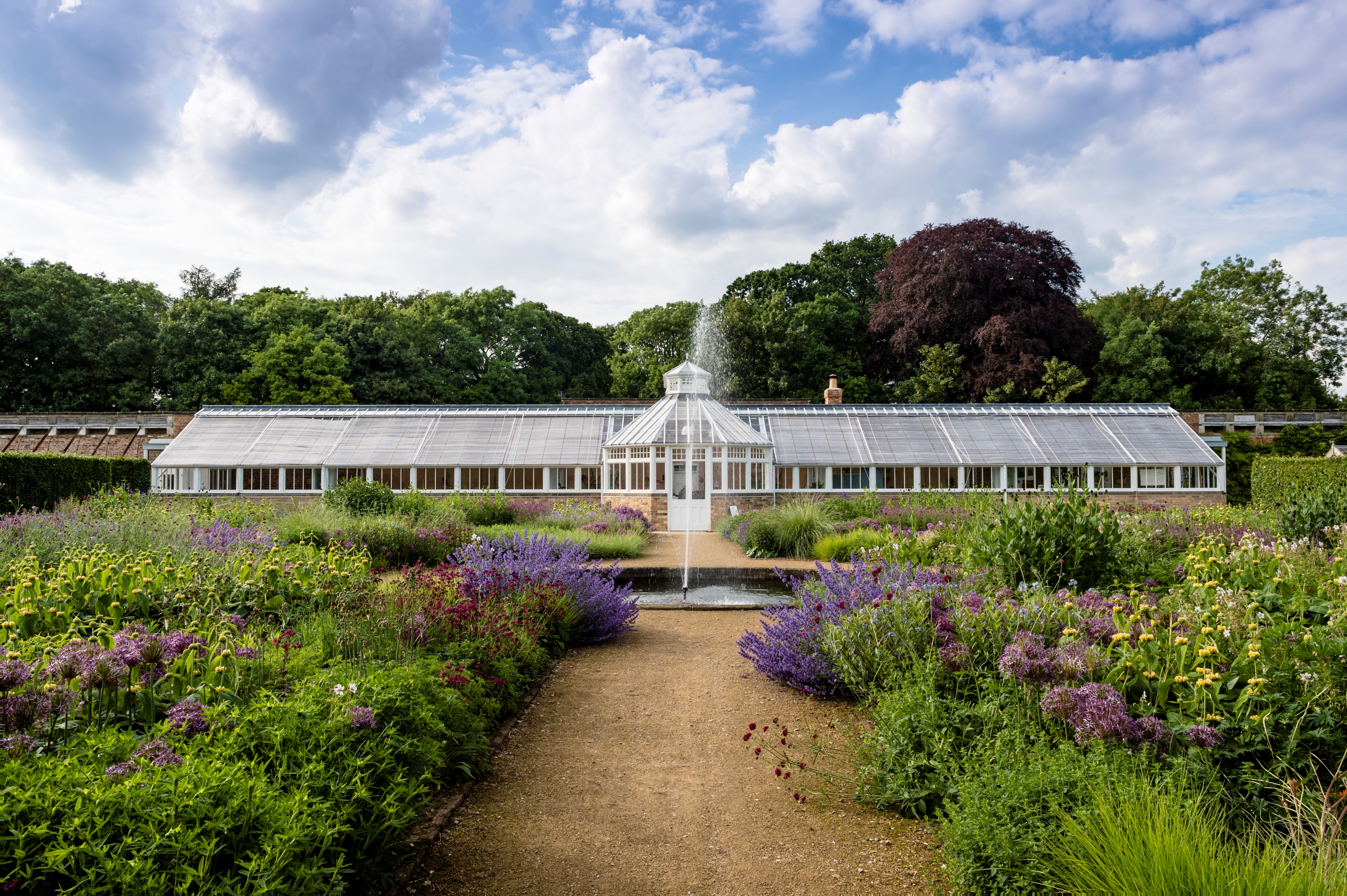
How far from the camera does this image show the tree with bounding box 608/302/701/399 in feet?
100

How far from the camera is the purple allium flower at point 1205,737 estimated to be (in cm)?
283

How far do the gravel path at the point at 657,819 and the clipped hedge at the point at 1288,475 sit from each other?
13.8 meters

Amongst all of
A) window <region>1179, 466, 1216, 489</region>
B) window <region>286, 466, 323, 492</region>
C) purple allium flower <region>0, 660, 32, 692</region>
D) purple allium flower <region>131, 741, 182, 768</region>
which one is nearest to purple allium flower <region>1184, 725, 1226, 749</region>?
purple allium flower <region>131, 741, 182, 768</region>

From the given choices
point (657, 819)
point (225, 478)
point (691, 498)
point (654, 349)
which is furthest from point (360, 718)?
point (654, 349)

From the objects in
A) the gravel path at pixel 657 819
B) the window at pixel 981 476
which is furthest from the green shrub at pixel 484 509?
the window at pixel 981 476

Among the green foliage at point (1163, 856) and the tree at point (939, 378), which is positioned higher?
the tree at point (939, 378)

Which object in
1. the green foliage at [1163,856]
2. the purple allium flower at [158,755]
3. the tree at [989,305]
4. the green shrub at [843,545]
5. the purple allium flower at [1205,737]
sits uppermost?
the tree at [989,305]

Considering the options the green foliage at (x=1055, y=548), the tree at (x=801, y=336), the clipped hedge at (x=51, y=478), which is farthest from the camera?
the tree at (x=801, y=336)

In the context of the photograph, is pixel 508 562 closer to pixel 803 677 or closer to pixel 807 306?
pixel 803 677

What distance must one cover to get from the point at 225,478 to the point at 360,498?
876 cm

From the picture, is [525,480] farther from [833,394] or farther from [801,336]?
[801,336]

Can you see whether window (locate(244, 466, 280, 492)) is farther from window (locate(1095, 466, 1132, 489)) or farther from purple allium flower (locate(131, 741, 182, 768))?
window (locate(1095, 466, 1132, 489))

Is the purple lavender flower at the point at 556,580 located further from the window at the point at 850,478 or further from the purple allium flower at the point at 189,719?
the window at the point at 850,478

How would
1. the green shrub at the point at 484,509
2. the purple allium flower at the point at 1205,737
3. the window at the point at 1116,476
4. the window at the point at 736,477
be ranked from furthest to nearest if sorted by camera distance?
1. the window at the point at 1116,476
2. the window at the point at 736,477
3. the green shrub at the point at 484,509
4. the purple allium flower at the point at 1205,737
